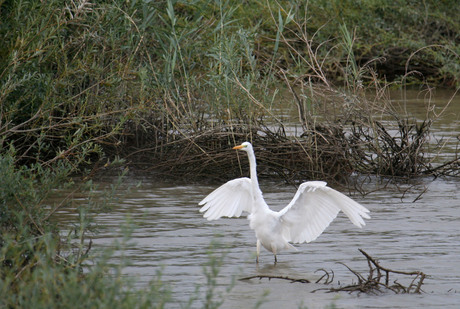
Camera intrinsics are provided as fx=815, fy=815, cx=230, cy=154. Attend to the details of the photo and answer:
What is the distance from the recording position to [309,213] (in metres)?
6.85

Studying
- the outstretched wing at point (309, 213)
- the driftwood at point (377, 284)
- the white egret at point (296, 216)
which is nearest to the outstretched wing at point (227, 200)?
the white egret at point (296, 216)

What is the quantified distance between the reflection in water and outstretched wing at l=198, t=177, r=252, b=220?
189 millimetres

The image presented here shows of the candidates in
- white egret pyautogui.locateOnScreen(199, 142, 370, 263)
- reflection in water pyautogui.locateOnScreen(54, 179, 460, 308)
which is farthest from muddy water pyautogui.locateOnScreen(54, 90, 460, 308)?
white egret pyautogui.locateOnScreen(199, 142, 370, 263)

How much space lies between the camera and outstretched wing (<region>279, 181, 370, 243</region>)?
6.65m

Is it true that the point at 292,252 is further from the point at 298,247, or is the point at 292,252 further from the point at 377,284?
the point at 377,284

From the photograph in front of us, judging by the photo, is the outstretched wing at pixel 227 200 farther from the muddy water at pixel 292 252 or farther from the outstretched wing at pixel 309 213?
the outstretched wing at pixel 309 213

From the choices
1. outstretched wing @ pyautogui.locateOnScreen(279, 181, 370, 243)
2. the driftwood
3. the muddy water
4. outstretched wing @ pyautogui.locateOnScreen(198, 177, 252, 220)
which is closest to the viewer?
the driftwood

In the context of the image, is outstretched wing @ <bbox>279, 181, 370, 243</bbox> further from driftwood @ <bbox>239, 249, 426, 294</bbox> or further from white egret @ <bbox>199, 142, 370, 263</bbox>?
driftwood @ <bbox>239, 249, 426, 294</bbox>

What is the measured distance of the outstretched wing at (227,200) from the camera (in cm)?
722

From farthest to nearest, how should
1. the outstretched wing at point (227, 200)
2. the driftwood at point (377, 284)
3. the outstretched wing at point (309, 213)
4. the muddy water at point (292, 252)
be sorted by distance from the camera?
1. the outstretched wing at point (227, 200)
2. the outstretched wing at point (309, 213)
3. the muddy water at point (292, 252)
4. the driftwood at point (377, 284)

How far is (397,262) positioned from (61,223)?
10.2 ft

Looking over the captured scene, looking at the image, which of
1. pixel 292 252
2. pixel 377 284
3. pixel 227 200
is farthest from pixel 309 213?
pixel 377 284

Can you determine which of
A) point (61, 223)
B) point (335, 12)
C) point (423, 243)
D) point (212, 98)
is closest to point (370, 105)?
point (212, 98)

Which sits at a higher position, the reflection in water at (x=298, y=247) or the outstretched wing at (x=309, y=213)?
the outstretched wing at (x=309, y=213)
